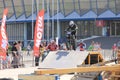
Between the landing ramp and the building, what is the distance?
40.9m

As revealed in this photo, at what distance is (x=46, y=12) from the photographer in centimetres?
5916

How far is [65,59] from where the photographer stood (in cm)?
1545

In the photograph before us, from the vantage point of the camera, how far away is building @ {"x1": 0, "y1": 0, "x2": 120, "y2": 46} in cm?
5872

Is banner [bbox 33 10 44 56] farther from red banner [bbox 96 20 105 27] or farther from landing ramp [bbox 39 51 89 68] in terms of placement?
red banner [bbox 96 20 105 27]

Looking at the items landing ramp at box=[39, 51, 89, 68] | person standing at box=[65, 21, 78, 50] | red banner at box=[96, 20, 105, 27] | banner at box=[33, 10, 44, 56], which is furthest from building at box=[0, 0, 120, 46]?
landing ramp at box=[39, 51, 89, 68]

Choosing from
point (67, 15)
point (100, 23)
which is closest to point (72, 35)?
point (100, 23)

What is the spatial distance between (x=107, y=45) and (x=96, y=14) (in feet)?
26.7

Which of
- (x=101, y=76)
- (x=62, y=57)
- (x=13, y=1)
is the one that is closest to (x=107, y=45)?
(x=13, y=1)

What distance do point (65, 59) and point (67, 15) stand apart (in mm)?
44900

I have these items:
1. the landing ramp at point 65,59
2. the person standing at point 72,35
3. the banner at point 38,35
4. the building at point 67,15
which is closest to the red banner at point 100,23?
the building at point 67,15

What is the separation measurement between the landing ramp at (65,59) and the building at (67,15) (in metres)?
40.9

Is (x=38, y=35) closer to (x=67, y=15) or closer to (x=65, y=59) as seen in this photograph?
(x=65, y=59)

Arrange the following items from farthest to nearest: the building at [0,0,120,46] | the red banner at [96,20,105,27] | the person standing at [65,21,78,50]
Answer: the red banner at [96,20,105,27], the building at [0,0,120,46], the person standing at [65,21,78,50]

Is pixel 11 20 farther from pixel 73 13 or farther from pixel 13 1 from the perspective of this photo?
pixel 73 13
